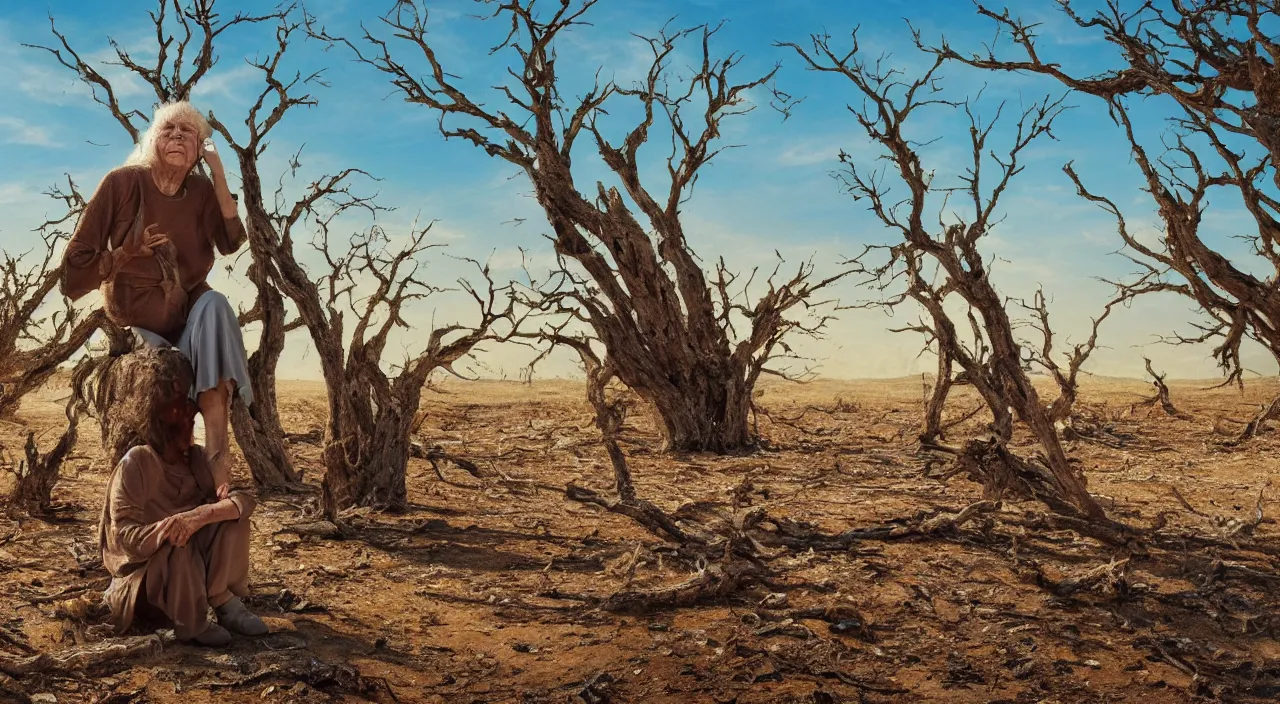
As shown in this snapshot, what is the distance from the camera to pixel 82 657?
212 inches

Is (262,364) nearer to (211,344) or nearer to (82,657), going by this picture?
(211,344)

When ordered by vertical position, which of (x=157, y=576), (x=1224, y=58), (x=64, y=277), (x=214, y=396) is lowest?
(x=157, y=576)

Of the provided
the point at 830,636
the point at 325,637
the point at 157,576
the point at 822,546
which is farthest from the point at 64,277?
the point at 822,546

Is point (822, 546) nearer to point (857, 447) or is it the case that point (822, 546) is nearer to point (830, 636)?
point (830, 636)

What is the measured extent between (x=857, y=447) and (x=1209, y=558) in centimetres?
661

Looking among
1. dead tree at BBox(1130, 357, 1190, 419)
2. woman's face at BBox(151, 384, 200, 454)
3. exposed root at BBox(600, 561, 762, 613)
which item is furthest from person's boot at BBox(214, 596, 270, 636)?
dead tree at BBox(1130, 357, 1190, 419)

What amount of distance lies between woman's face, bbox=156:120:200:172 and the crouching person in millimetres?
1064

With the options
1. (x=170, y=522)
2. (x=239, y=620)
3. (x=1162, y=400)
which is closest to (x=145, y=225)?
(x=170, y=522)

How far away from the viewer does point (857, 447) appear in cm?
1479

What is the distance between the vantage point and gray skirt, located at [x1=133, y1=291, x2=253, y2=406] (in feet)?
19.8

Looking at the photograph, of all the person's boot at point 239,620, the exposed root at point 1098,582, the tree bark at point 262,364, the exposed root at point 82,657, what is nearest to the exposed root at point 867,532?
the exposed root at point 1098,582

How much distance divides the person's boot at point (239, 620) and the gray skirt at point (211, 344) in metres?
1.13

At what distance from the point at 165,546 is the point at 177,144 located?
86.4 inches

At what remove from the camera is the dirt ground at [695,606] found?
18.6 feet
